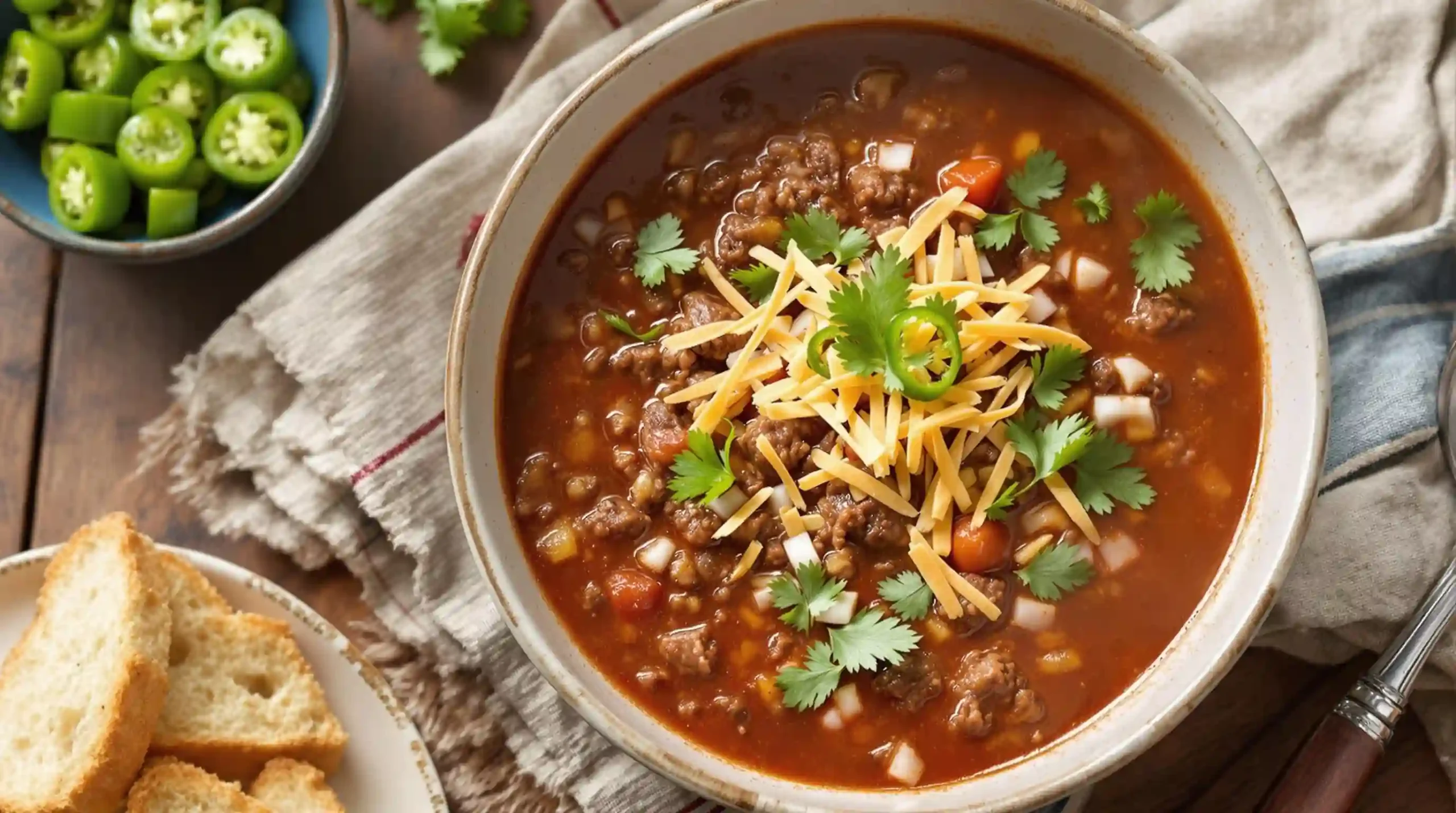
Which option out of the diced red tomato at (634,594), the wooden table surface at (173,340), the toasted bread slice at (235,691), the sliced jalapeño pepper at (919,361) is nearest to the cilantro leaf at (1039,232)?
the sliced jalapeño pepper at (919,361)

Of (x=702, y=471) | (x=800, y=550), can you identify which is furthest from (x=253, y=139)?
(x=800, y=550)

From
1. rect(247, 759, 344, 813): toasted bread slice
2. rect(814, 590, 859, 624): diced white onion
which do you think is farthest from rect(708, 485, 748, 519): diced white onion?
rect(247, 759, 344, 813): toasted bread slice

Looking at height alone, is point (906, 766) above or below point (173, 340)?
below

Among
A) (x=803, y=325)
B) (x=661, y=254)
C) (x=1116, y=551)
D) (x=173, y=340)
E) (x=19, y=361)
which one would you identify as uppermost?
(x=19, y=361)

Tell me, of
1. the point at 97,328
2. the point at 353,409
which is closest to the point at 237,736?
the point at 353,409

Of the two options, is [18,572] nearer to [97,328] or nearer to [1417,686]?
[97,328]

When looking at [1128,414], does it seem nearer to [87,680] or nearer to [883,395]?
[883,395]

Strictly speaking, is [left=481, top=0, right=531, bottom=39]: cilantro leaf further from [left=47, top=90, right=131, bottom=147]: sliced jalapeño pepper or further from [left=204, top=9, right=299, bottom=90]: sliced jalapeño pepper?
[left=47, top=90, right=131, bottom=147]: sliced jalapeño pepper

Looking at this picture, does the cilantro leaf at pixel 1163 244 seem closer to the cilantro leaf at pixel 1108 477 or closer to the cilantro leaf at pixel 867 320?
the cilantro leaf at pixel 1108 477
